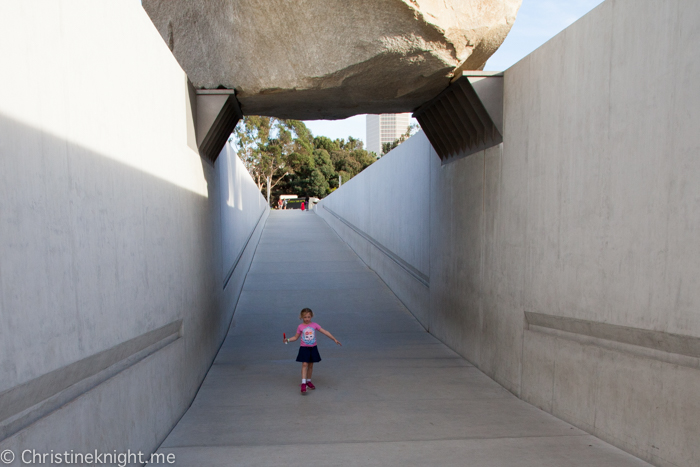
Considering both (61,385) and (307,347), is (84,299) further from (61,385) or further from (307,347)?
(307,347)

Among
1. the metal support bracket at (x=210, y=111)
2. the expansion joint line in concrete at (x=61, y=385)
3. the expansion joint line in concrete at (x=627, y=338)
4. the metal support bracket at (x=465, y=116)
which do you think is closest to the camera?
the expansion joint line in concrete at (x=61, y=385)

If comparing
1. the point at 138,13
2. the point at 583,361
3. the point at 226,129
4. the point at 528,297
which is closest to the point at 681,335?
the point at 583,361

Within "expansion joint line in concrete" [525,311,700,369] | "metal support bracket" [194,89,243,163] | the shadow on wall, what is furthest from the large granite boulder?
"expansion joint line in concrete" [525,311,700,369]

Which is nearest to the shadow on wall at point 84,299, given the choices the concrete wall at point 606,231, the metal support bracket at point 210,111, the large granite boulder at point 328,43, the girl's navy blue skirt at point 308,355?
the girl's navy blue skirt at point 308,355

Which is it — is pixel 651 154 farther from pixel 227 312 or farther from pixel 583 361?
pixel 227 312

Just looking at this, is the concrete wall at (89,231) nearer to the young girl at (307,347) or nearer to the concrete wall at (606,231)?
the young girl at (307,347)

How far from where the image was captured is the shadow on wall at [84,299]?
2.43m

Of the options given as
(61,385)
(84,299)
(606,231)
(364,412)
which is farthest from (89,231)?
(606,231)

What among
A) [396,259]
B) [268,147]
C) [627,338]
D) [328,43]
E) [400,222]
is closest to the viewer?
[627,338]

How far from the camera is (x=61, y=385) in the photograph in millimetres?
2828

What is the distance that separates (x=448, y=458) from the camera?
13.9 feet

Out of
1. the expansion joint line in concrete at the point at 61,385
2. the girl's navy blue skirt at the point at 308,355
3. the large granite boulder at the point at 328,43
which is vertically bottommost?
the girl's navy blue skirt at the point at 308,355

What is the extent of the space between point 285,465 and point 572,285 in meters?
3.21

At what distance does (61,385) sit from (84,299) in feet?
1.75
